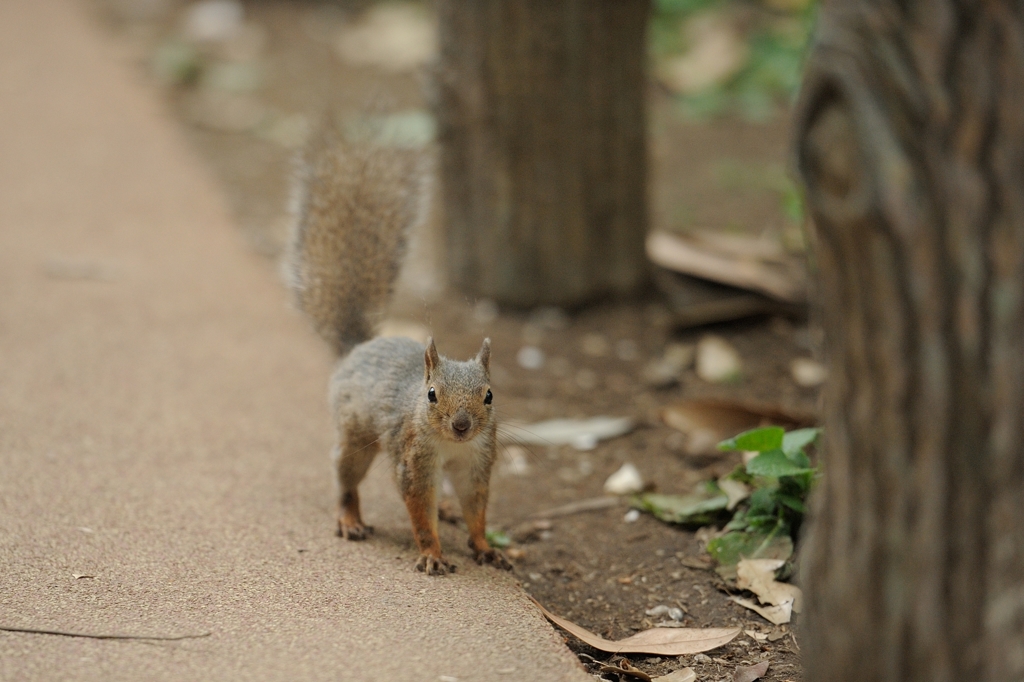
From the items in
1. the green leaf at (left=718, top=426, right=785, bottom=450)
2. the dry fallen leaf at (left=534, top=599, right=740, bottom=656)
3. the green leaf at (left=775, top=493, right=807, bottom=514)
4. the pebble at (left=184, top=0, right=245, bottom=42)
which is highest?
the pebble at (left=184, top=0, right=245, bottom=42)

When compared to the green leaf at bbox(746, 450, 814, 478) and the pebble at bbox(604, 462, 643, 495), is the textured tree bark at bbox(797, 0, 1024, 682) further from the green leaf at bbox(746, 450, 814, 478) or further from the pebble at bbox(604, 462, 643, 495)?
the pebble at bbox(604, 462, 643, 495)

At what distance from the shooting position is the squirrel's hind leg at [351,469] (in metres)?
3.51

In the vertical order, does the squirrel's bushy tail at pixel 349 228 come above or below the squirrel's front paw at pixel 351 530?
above

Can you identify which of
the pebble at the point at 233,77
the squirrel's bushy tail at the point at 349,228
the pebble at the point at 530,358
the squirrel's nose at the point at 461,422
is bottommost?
the pebble at the point at 530,358

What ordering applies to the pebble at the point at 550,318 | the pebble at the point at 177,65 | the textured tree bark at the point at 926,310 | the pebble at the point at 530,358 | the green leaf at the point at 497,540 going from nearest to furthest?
1. the textured tree bark at the point at 926,310
2. the green leaf at the point at 497,540
3. the pebble at the point at 530,358
4. the pebble at the point at 550,318
5. the pebble at the point at 177,65

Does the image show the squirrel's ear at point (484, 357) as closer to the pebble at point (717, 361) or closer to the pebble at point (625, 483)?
the pebble at point (625, 483)

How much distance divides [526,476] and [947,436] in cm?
273

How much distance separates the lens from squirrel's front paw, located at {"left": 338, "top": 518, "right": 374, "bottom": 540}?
3439mm

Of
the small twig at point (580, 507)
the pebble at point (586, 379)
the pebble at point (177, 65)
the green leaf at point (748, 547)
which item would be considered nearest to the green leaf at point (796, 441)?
the green leaf at point (748, 547)

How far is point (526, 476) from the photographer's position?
14.5 feet

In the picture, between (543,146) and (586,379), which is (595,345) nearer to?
(586,379)

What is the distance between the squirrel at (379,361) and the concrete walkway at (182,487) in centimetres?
22

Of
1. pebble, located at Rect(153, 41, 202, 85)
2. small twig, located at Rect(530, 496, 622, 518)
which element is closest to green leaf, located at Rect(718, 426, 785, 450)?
small twig, located at Rect(530, 496, 622, 518)

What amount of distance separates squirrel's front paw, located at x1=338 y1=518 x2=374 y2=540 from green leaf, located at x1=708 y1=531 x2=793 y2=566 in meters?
1.18
